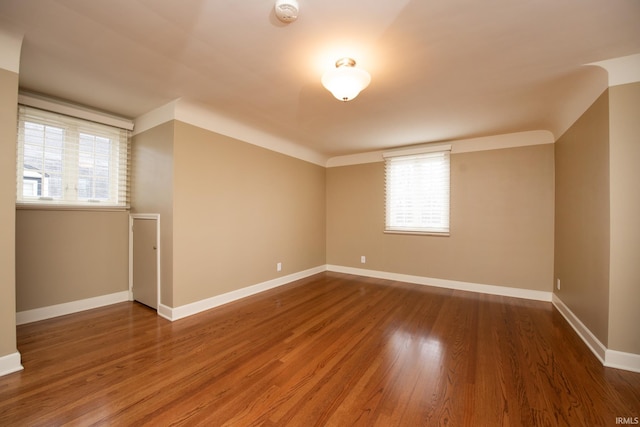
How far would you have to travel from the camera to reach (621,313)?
2.06 meters

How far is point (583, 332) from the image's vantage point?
2.55 metres

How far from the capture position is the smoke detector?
1.51 meters

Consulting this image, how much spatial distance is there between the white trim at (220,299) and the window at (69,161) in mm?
1706

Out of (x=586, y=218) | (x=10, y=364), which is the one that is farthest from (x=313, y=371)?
(x=586, y=218)

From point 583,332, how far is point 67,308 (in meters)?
5.71

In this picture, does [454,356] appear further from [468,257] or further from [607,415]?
[468,257]

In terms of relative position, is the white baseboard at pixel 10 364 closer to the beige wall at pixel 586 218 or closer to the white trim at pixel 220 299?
the white trim at pixel 220 299

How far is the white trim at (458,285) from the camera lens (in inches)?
148

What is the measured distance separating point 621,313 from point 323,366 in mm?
2466

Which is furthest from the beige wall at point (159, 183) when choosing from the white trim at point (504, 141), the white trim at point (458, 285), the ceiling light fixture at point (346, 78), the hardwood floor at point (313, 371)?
the white trim at point (504, 141)

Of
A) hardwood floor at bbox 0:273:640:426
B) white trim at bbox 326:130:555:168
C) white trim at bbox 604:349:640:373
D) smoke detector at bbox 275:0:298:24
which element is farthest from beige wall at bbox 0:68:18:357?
white trim at bbox 326:130:555:168

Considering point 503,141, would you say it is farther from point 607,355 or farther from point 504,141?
point 607,355

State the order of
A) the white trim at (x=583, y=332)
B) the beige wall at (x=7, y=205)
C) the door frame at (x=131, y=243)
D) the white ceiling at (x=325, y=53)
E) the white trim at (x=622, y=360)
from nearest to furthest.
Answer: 1. the white ceiling at (x=325, y=53)
2. the beige wall at (x=7, y=205)
3. the white trim at (x=622, y=360)
4. the white trim at (x=583, y=332)
5. the door frame at (x=131, y=243)

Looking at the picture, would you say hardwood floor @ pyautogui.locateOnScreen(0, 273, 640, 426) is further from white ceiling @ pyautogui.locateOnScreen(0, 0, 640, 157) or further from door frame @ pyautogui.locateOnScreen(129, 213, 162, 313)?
white ceiling @ pyautogui.locateOnScreen(0, 0, 640, 157)
